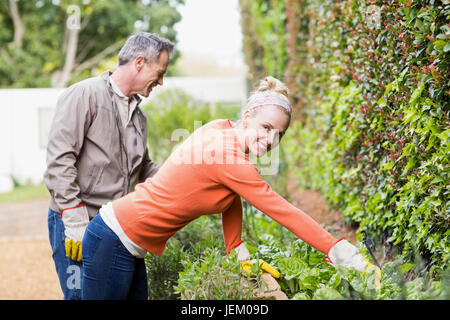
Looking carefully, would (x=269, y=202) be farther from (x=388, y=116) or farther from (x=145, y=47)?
(x=388, y=116)

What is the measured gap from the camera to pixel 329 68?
15.8ft

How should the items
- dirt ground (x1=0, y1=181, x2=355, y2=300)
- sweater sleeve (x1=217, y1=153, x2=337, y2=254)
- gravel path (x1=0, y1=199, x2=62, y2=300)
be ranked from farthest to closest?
gravel path (x1=0, y1=199, x2=62, y2=300)
dirt ground (x1=0, y1=181, x2=355, y2=300)
sweater sleeve (x1=217, y1=153, x2=337, y2=254)

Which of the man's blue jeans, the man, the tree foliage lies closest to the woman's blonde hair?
the man

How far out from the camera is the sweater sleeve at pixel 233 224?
8.48 ft

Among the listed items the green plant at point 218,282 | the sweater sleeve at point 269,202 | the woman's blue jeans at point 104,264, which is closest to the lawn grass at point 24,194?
the woman's blue jeans at point 104,264

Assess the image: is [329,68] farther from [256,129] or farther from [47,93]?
[47,93]

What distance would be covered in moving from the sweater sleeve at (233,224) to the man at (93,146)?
73 centimetres

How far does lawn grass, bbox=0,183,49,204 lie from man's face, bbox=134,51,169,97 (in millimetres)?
10377

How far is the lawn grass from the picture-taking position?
40.9ft

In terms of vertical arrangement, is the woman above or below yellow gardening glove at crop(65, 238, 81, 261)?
above

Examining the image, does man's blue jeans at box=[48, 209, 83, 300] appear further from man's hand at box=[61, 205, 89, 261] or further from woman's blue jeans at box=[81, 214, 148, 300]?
woman's blue jeans at box=[81, 214, 148, 300]

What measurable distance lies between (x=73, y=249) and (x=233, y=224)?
3.02 feet

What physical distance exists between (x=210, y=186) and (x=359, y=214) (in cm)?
202

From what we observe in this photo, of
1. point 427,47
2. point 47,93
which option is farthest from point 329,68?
point 47,93
